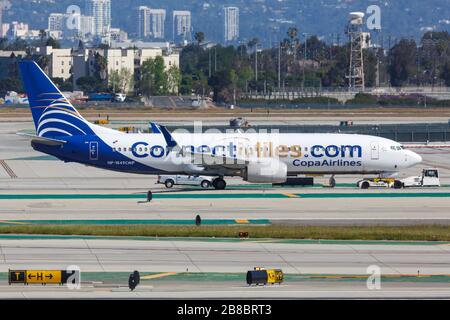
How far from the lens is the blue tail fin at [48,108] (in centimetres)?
6475

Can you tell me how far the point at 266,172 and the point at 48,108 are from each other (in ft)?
49.5

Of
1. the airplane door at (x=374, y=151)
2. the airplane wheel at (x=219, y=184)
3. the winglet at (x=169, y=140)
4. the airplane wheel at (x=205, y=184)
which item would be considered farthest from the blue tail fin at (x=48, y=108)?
the airplane door at (x=374, y=151)

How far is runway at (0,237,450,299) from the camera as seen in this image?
3038cm

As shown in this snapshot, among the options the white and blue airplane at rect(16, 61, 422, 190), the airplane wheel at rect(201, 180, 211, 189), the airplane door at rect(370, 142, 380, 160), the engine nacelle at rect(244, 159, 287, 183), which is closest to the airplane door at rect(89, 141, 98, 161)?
the white and blue airplane at rect(16, 61, 422, 190)

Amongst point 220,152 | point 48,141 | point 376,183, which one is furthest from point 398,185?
point 48,141

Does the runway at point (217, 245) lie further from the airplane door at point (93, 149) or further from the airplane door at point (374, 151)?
the airplane door at point (374, 151)

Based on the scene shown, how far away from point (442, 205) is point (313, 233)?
50.0 feet

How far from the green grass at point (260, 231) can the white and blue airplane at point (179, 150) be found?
18.4 meters

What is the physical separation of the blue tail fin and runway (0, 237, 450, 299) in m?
22.8

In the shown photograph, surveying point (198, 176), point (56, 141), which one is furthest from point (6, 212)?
point (198, 176)

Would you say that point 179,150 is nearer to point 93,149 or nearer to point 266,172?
point 93,149

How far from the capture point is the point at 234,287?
102ft
